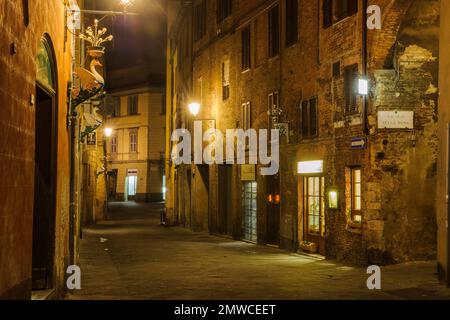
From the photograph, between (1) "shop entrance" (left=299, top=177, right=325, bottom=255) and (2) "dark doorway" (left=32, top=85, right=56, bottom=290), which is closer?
(2) "dark doorway" (left=32, top=85, right=56, bottom=290)

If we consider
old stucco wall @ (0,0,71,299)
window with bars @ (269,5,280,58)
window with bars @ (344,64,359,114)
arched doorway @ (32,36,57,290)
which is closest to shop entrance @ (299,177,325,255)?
window with bars @ (344,64,359,114)

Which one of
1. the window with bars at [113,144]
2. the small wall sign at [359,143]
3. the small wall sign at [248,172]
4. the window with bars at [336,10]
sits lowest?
the small wall sign at [248,172]

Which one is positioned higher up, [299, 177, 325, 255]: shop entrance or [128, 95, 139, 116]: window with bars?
[128, 95, 139, 116]: window with bars

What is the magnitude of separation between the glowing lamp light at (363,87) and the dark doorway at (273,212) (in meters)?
7.07

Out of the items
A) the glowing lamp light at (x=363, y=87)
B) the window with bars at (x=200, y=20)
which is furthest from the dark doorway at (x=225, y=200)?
the glowing lamp light at (x=363, y=87)

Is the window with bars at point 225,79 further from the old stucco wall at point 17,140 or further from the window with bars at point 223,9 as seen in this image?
the old stucco wall at point 17,140

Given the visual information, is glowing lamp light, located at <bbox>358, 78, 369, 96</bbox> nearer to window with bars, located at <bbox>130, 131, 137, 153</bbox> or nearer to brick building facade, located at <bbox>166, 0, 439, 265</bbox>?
brick building facade, located at <bbox>166, 0, 439, 265</bbox>

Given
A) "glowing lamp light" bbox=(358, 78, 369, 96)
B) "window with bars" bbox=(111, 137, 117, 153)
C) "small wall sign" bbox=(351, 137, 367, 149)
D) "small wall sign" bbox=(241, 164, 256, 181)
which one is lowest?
"small wall sign" bbox=(241, 164, 256, 181)

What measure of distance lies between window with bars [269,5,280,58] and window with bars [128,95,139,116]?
4244cm

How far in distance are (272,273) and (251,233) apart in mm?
10017

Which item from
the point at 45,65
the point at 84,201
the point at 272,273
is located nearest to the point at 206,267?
the point at 272,273

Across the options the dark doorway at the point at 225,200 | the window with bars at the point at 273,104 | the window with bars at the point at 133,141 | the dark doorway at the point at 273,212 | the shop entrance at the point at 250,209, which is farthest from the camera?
the window with bars at the point at 133,141

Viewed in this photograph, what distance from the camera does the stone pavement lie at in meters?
13.2

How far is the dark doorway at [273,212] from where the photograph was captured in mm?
23781
